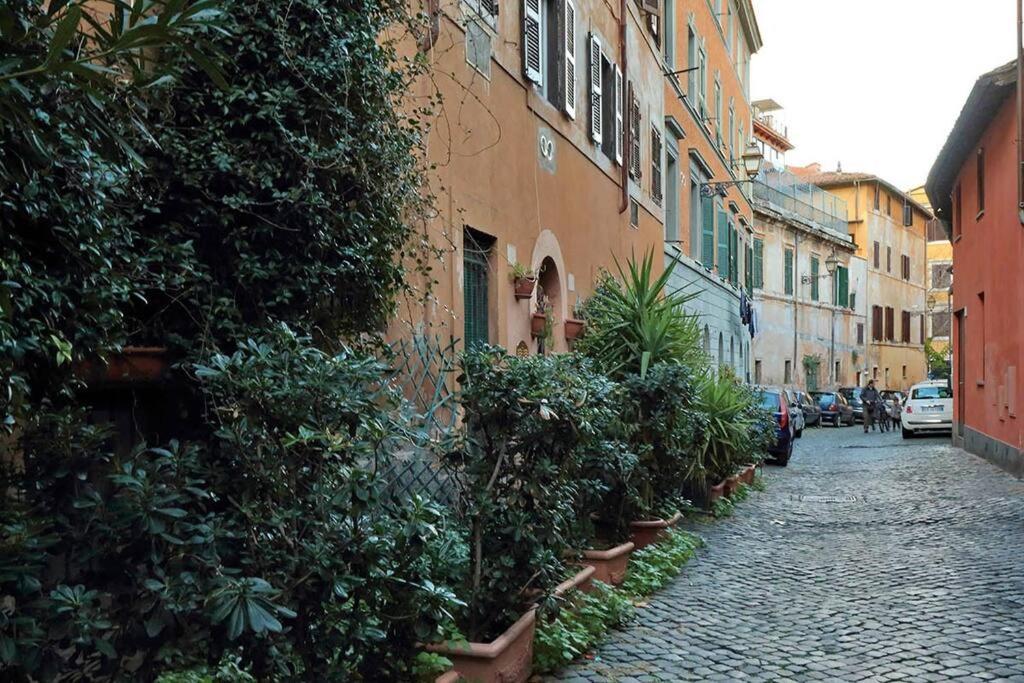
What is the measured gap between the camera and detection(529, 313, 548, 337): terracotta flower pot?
997 centimetres

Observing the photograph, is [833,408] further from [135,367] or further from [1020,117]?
[135,367]

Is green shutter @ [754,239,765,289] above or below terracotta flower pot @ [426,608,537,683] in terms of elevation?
above

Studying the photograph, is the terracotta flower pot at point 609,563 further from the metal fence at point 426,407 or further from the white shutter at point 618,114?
the white shutter at point 618,114

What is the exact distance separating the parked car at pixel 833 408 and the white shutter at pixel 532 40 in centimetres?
2575

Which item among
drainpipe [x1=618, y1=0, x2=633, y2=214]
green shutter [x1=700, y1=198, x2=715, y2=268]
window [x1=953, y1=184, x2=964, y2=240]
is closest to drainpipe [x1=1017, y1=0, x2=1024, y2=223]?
drainpipe [x1=618, y1=0, x2=633, y2=214]

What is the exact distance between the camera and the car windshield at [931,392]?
1017 inches

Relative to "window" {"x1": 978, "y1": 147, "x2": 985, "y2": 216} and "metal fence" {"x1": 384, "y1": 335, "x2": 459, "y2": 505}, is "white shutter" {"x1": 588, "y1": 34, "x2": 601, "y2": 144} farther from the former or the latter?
"window" {"x1": 978, "y1": 147, "x2": 985, "y2": 216}

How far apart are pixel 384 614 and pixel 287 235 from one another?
2265mm

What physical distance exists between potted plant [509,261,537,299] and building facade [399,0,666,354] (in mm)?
45

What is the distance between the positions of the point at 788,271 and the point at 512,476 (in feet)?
112

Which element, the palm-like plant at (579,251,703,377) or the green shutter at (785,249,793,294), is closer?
the palm-like plant at (579,251,703,377)

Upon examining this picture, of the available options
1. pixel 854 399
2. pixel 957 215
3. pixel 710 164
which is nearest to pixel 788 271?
pixel 854 399

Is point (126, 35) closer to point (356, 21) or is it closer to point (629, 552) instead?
point (356, 21)

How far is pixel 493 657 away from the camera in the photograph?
4.25 m
